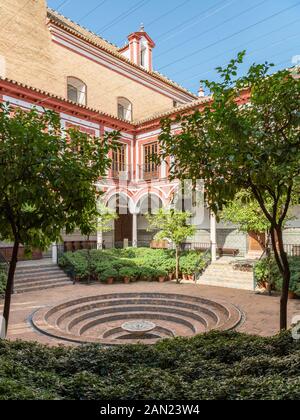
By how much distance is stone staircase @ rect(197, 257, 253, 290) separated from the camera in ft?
46.5

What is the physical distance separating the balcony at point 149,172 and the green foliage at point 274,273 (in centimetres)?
1046

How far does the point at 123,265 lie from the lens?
15883 millimetres

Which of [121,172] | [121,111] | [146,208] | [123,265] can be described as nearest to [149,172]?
[121,172]

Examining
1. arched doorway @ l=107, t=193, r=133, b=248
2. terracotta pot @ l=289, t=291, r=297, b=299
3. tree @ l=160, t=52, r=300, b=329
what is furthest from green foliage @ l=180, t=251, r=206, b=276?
tree @ l=160, t=52, r=300, b=329

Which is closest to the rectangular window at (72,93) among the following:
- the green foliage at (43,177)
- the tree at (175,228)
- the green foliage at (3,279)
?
the tree at (175,228)

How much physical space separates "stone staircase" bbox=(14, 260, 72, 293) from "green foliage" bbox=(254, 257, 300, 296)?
8.30 meters

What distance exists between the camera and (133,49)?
26.7 m

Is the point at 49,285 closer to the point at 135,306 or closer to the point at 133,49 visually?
the point at 135,306

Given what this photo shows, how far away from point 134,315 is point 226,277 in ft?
19.7

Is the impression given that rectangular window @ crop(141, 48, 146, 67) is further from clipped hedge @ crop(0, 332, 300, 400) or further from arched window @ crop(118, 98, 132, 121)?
clipped hedge @ crop(0, 332, 300, 400)

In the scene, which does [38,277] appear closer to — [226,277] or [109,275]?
[109,275]

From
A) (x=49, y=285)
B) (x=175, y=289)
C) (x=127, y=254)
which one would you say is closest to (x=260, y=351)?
(x=175, y=289)

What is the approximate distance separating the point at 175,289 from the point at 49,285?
542 centimetres

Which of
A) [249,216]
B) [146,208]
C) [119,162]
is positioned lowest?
[249,216]
